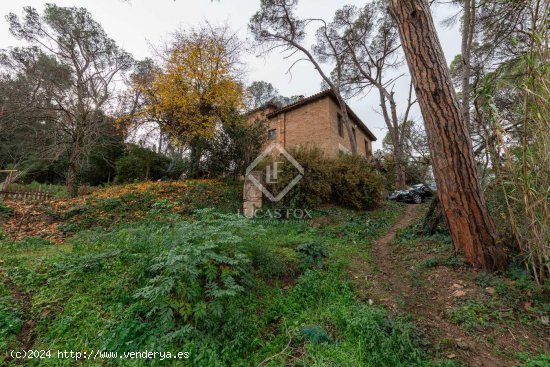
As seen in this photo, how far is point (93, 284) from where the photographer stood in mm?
2779

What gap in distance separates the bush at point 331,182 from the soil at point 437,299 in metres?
3.40

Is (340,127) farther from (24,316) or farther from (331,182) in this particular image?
(24,316)

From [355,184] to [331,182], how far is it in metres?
0.97

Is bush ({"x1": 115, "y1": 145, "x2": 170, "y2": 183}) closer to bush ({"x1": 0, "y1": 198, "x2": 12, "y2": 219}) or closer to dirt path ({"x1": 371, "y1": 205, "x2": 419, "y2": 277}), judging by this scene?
bush ({"x1": 0, "y1": 198, "x2": 12, "y2": 219})

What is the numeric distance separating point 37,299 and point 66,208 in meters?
5.39

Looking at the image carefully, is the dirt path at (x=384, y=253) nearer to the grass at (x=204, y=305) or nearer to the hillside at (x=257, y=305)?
the hillside at (x=257, y=305)

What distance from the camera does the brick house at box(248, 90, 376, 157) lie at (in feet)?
45.5

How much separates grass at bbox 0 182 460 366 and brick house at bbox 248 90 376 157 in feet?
34.8

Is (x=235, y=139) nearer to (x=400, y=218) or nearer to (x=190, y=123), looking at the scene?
(x=190, y=123)

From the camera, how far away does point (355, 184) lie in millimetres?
8586

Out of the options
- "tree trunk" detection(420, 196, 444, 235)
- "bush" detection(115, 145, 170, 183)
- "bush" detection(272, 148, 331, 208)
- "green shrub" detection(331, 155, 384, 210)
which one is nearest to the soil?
"tree trunk" detection(420, 196, 444, 235)

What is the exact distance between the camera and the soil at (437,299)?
1962mm

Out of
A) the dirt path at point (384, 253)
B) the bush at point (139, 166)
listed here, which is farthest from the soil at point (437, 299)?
the bush at point (139, 166)
